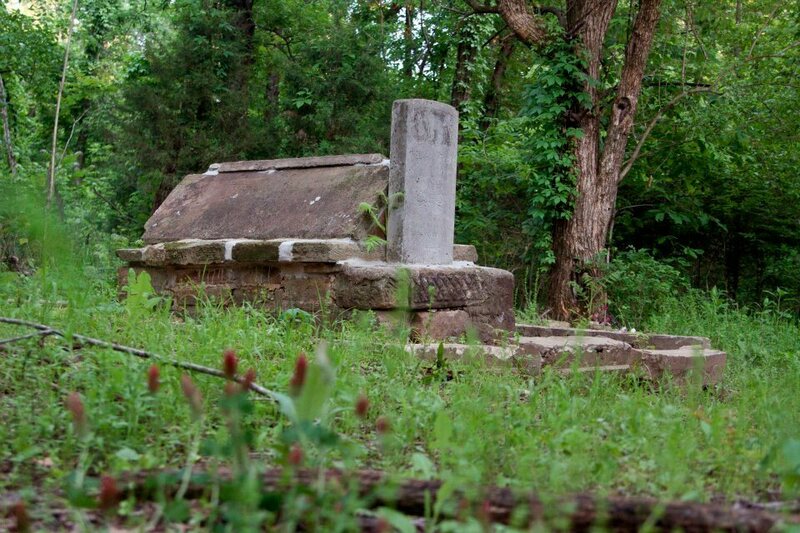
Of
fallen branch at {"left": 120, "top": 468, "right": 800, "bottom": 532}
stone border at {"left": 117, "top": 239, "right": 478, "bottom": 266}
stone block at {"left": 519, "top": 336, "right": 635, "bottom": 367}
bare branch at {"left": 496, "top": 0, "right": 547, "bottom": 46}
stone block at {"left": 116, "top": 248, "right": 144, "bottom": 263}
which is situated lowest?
stone block at {"left": 519, "top": 336, "right": 635, "bottom": 367}

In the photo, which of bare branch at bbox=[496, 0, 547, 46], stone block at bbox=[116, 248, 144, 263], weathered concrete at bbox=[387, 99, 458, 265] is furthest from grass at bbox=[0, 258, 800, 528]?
bare branch at bbox=[496, 0, 547, 46]

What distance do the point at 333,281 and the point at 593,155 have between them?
5.05 m

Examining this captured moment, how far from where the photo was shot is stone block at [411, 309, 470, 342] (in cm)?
529

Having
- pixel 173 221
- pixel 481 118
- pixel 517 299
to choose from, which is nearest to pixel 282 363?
pixel 173 221

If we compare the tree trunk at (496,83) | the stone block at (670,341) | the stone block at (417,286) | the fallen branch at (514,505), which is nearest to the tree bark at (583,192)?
the stone block at (670,341)

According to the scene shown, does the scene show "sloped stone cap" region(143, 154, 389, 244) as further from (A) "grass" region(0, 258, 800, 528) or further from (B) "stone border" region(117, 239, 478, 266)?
(A) "grass" region(0, 258, 800, 528)

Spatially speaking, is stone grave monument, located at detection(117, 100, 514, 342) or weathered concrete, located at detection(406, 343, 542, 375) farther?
stone grave monument, located at detection(117, 100, 514, 342)

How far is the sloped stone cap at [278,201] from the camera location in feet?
19.0

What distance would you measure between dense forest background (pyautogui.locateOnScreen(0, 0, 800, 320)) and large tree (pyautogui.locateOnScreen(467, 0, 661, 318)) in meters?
0.18

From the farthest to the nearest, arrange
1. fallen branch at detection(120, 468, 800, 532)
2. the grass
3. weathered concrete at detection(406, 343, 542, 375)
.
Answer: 1. weathered concrete at detection(406, 343, 542, 375)
2. the grass
3. fallen branch at detection(120, 468, 800, 532)

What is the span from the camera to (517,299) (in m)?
11.2

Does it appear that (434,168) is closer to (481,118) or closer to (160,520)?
(160,520)

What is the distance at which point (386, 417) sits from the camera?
9.74 ft

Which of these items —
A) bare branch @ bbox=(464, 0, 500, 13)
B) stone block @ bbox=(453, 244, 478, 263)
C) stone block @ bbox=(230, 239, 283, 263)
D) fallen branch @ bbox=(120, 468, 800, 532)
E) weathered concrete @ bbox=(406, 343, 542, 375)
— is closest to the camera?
fallen branch @ bbox=(120, 468, 800, 532)
